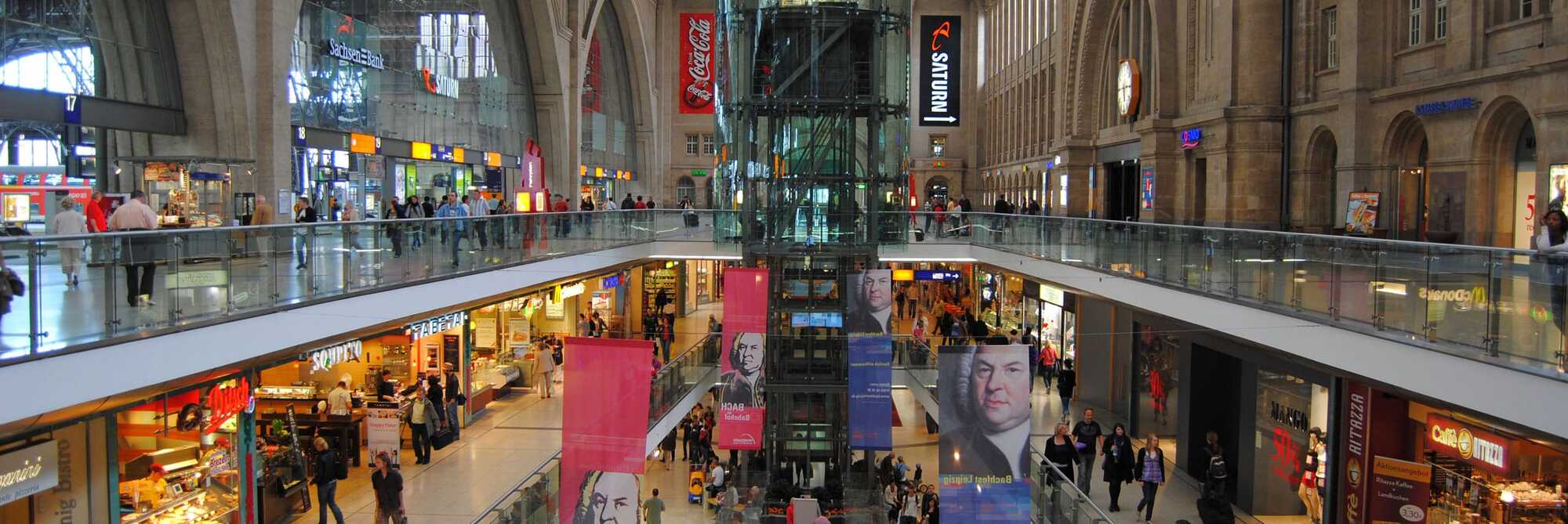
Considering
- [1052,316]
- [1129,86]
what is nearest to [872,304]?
[1052,316]

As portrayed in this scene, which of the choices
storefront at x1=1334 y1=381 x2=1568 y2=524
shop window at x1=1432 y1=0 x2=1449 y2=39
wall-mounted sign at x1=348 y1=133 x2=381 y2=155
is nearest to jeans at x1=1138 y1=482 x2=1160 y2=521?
storefront at x1=1334 y1=381 x2=1568 y2=524

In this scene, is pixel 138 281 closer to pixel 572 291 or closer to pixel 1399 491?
pixel 1399 491

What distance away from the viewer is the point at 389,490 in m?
13.0

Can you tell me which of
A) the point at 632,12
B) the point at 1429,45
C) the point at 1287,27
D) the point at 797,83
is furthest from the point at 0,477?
the point at 632,12

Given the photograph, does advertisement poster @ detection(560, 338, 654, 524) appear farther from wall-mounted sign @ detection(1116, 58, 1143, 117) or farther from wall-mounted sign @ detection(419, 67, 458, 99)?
wall-mounted sign @ detection(419, 67, 458, 99)

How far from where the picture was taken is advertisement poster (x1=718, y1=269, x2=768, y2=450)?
17141mm

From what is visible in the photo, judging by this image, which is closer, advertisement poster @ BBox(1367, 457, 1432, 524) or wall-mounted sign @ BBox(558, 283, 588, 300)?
advertisement poster @ BBox(1367, 457, 1432, 524)

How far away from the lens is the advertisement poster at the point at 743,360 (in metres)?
17.1

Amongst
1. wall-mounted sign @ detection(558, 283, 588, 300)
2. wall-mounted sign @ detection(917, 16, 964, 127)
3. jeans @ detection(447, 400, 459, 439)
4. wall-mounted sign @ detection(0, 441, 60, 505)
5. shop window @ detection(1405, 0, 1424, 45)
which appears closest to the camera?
wall-mounted sign @ detection(0, 441, 60, 505)

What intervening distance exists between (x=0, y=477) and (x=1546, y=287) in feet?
40.0

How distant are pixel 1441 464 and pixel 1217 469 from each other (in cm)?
302

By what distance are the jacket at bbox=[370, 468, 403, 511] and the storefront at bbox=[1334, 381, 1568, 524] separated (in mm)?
11008

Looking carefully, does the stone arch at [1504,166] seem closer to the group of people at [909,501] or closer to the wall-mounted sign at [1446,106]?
the wall-mounted sign at [1446,106]

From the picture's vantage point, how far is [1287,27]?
795 inches
